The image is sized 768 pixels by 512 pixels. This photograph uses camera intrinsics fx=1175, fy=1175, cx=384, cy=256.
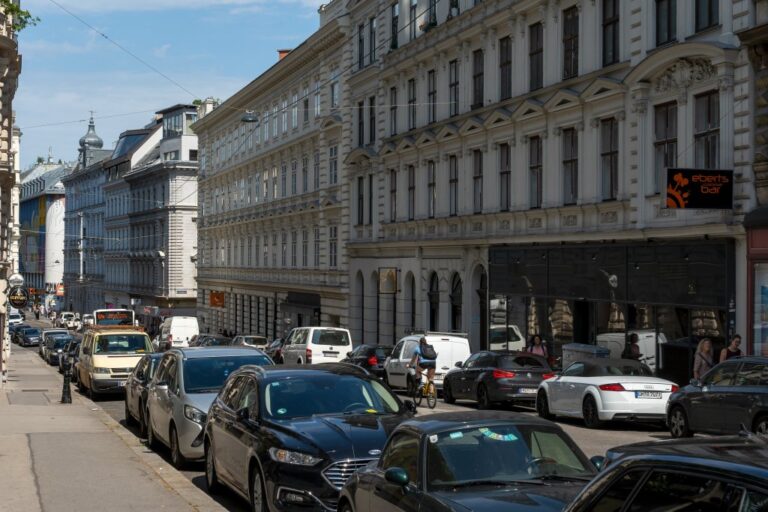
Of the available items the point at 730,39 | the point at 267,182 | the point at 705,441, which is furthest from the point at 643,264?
the point at 267,182

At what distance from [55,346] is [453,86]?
92.7ft

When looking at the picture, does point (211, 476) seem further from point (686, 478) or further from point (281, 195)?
point (281, 195)

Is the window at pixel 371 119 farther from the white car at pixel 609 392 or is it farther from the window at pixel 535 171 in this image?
the white car at pixel 609 392

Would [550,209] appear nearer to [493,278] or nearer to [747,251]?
[493,278]

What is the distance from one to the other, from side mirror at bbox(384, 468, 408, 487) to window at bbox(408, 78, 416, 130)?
122ft

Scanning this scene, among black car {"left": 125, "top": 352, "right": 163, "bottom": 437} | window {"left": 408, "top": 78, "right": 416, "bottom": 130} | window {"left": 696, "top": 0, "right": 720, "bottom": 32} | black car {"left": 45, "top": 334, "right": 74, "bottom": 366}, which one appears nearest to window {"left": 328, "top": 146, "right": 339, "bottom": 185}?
window {"left": 408, "top": 78, "right": 416, "bottom": 130}

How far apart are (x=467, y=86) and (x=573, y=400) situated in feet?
64.2

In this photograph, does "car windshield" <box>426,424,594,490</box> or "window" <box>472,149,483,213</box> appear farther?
"window" <box>472,149,483,213</box>

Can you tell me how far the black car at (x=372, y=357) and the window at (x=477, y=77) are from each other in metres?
9.44

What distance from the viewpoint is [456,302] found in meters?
41.2

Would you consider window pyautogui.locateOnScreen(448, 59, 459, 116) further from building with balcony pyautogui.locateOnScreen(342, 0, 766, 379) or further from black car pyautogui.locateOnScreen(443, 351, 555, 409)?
black car pyautogui.locateOnScreen(443, 351, 555, 409)

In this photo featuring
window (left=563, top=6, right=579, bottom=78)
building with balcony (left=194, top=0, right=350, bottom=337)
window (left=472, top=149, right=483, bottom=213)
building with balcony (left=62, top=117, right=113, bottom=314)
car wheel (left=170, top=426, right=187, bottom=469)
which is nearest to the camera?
car wheel (left=170, top=426, right=187, bottom=469)

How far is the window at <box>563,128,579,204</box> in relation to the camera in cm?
3297

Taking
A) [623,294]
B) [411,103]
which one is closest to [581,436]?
[623,294]
